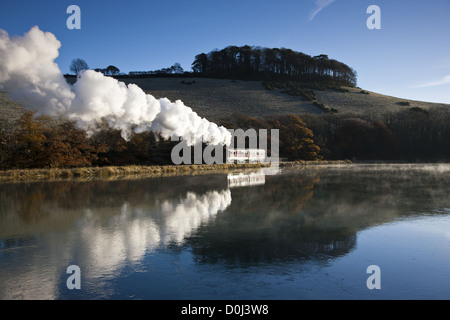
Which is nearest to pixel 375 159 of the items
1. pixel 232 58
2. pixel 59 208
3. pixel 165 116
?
pixel 165 116

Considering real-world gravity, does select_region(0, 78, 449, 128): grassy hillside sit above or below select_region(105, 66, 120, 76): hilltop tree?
below

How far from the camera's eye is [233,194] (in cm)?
1533

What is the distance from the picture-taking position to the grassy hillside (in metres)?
65.6

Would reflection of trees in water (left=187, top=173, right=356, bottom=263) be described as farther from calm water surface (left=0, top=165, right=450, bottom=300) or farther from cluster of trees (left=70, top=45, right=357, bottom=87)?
cluster of trees (left=70, top=45, right=357, bottom=87)

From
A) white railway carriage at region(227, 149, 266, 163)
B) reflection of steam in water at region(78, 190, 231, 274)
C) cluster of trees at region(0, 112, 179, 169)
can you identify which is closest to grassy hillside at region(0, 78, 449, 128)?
white railway carriage at region(227, 149, 266, 163)

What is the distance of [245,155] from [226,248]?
35.1m

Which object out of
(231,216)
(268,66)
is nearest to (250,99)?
(268,66)

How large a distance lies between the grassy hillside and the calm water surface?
45.0 meters

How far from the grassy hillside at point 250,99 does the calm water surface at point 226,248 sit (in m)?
45.0

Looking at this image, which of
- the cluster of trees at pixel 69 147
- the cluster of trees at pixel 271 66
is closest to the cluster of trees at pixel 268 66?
the cluster of trees at pixel 271 66

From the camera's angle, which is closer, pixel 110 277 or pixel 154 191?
pixel 110 277

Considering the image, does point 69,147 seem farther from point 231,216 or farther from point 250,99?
point 250,99
